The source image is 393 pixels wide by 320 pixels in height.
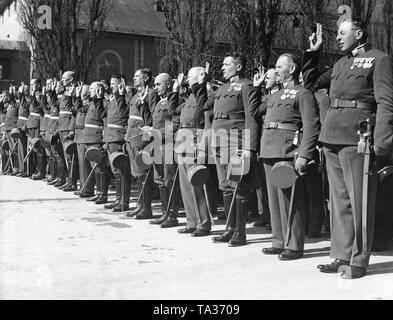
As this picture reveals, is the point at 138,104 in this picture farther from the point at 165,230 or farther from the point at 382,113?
the point at 382,113

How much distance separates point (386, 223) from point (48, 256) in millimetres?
3151

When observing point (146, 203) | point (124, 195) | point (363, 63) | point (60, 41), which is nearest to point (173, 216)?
point (146, 203)

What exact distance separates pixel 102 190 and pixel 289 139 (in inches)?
177

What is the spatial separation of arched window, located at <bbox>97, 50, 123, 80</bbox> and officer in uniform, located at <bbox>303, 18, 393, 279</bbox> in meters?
27.2

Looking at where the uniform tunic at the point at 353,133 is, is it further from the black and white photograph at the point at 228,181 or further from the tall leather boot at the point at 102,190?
the tall leather boot at the point at 102,190

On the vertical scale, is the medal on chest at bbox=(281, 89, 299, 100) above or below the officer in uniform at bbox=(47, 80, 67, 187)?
above

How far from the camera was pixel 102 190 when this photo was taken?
974 centimetres

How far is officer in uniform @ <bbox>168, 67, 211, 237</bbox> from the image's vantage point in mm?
7152

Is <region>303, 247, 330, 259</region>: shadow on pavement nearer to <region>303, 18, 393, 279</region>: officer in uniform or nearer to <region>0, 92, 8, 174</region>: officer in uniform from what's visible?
<region>303, 18, 393, 279</region>: officer in uniform

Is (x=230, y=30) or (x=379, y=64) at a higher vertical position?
(x=230, y=30)

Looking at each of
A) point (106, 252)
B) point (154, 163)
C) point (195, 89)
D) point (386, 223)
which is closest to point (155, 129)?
point (154, 163)

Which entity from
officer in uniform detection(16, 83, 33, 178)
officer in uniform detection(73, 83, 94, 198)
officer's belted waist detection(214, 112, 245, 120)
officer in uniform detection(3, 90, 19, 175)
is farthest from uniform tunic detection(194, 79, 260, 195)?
officer in uniform detection(3, 90, 19, 175)

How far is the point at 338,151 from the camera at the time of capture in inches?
206

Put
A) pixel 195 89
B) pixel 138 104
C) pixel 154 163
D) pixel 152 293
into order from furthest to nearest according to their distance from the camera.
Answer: pixel 138 104 < pixel 154 163 < pixel 195 89 < pixel 152 293
